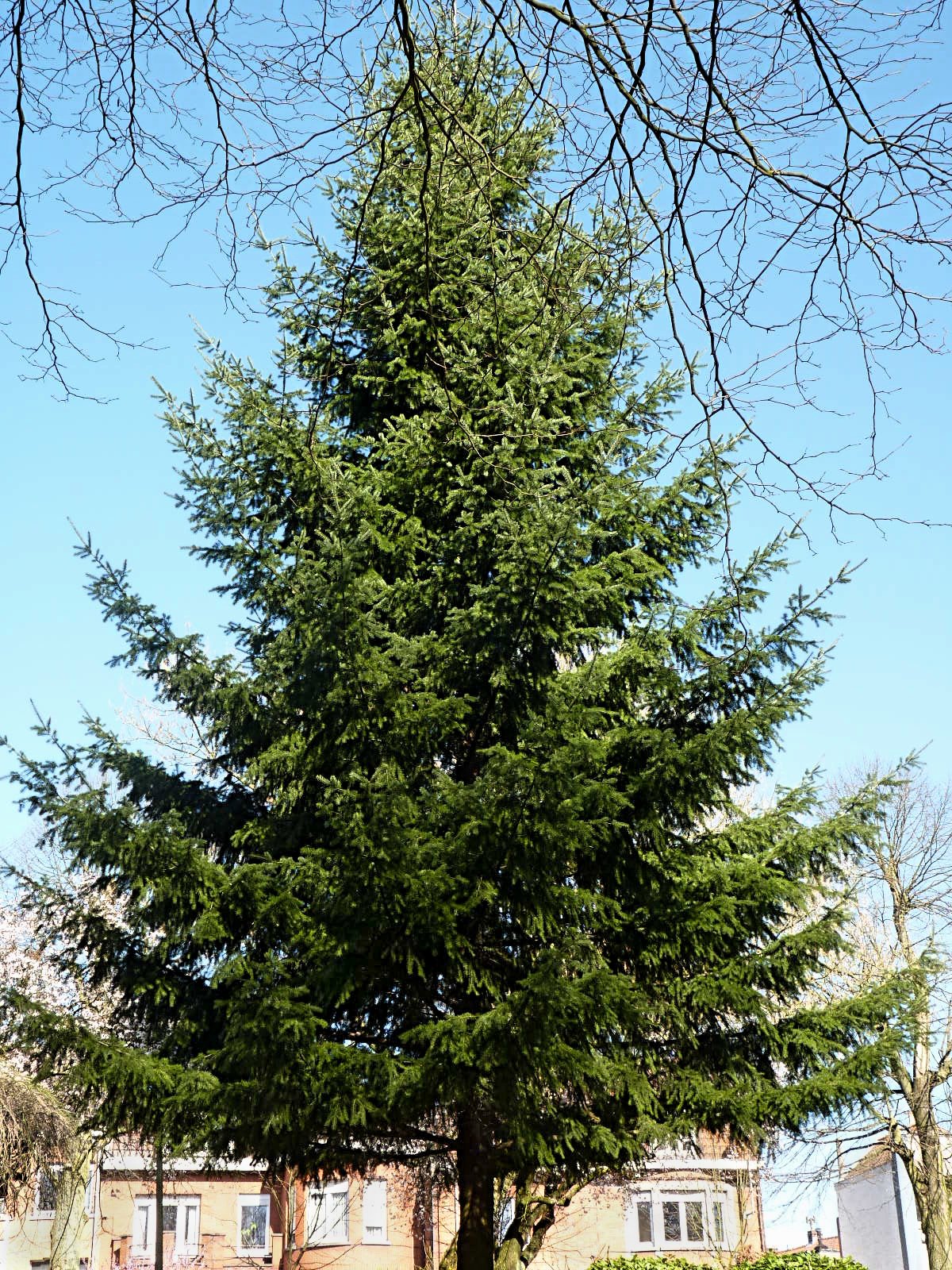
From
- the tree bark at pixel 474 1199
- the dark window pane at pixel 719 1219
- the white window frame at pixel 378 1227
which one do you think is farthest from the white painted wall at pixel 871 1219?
the tree bark at pixel 474 1199

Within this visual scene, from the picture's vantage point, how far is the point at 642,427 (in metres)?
10.3

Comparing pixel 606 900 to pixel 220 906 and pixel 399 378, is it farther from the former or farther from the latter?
pixel 399 378

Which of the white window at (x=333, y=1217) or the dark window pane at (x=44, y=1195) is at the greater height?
the dark window pane at (x=44, y=1195)

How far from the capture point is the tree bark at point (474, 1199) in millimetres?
8625

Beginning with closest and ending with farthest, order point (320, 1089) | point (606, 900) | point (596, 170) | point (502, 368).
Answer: point (596, 170) → point (320, 1089) → point (606, 900) → point (502, 368)

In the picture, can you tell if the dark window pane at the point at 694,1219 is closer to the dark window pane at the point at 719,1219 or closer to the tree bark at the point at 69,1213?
the dark window pane at the point at 719,1219

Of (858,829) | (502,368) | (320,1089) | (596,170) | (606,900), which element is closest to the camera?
(596,170)

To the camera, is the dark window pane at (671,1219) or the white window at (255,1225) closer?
the white window at (255,1225)

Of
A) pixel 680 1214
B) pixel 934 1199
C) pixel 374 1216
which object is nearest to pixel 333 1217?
pixel 374 1216

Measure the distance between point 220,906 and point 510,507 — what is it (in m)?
3.44

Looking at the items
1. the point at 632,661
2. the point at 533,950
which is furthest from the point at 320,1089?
the point at 632,661

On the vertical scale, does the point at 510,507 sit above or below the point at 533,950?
above

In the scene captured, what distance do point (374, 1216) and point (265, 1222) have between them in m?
2.32

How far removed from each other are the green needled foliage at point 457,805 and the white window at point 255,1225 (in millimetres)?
17673
